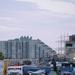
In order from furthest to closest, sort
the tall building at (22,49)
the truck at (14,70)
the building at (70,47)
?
the tall building at (22,49)
the building at (70,47)
the truck at (14,70)

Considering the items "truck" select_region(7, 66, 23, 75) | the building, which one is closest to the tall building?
the building

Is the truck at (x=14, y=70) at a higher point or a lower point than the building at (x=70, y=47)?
lower

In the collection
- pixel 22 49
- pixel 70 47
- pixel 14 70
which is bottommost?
pixel 14 70

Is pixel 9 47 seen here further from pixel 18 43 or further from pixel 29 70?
pixel 29 70

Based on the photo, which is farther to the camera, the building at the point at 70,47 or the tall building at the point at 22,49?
the tall building at the point at 22,49

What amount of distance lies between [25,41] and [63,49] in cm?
4254

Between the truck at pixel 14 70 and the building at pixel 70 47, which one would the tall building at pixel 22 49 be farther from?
the truck at pixel 14 70

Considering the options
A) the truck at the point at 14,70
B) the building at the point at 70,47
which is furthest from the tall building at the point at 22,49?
the truck at the point at 14,70

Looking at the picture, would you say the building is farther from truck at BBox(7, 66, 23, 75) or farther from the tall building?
truck at BBox(7, 66, 23, 75)

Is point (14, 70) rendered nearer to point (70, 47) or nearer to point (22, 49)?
point (70, 47)

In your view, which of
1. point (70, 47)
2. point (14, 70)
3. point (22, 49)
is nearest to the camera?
point (14, 70)

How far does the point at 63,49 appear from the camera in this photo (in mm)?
112062

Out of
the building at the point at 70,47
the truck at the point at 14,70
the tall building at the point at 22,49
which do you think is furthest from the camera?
the tall building at the point at 22,49

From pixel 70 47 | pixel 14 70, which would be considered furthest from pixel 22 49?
pixel 14 70
